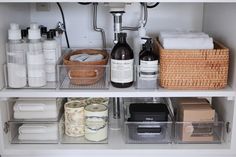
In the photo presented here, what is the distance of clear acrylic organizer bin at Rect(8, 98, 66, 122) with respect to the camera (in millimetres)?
1148

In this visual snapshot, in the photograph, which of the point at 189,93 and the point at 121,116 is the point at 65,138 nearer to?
the point at 121,116


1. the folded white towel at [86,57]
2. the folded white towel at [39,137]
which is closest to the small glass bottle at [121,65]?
the folded white towel at [86,57]

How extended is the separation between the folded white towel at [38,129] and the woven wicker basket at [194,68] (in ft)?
1.48

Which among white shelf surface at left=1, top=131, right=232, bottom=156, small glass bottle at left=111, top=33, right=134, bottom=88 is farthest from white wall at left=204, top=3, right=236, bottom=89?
small glass bottle at left=111, top=33, right=134, bottom=88

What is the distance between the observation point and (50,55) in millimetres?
1121

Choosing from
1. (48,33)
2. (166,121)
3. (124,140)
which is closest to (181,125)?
(166,121)

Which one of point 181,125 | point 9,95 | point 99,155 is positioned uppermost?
point 9,95

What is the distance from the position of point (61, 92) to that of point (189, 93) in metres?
0.45

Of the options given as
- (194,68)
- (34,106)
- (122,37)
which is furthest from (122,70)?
(34,106)

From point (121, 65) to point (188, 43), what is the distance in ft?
0.82

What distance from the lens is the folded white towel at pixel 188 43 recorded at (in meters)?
1.07

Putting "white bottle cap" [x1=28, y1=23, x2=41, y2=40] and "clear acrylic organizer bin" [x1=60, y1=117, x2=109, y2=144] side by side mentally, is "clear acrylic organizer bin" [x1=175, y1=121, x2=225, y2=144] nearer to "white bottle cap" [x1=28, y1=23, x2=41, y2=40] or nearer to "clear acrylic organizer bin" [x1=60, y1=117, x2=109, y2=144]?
"clear acrylic organizer bin" [x1=60, y1=117, x2=109, y2=144]

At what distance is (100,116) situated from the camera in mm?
1141

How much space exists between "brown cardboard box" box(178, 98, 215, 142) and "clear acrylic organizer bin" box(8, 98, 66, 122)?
0.49 meters
